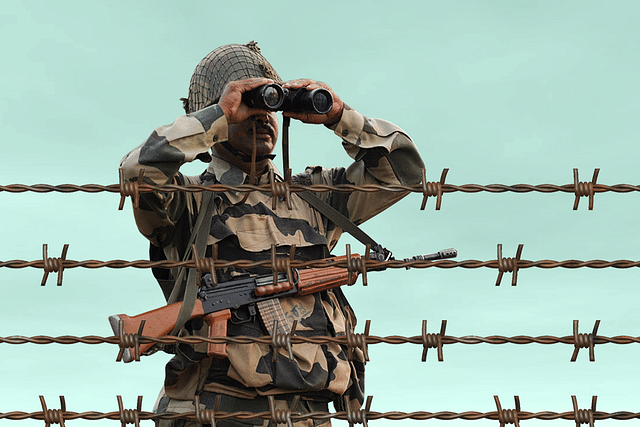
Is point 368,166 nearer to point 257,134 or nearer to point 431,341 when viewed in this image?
point 257,134

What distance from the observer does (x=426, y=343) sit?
3.04 metres

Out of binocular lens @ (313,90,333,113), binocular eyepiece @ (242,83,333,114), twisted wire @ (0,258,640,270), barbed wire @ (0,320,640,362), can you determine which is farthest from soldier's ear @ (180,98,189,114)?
barbed wire @ (0,320,640,362)

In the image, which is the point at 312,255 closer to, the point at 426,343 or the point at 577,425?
the point at 426,343

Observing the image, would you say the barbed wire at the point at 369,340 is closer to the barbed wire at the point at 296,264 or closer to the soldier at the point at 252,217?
the barbed wire at the point at 296,264

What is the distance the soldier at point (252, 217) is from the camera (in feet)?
12.6

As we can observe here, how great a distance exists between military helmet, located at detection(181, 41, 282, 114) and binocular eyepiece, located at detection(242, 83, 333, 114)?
662 mm

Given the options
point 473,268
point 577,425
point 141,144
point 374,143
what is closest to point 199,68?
point 141,144

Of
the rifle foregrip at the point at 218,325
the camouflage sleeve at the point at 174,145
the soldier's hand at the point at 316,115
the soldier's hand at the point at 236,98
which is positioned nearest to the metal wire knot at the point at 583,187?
the soldier's hand at the point at 316,115

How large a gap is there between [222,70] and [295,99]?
84cm

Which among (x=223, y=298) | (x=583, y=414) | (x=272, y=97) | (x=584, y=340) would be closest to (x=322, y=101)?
(x=272, y=97)

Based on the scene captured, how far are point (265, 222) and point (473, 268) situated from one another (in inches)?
56.6

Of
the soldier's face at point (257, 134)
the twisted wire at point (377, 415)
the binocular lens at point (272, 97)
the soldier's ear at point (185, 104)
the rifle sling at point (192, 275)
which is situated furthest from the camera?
the soldier's ear at point (185, 104)

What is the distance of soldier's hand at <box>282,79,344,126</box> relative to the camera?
148 inches

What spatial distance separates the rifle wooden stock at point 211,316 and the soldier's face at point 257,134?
2.24 ft
